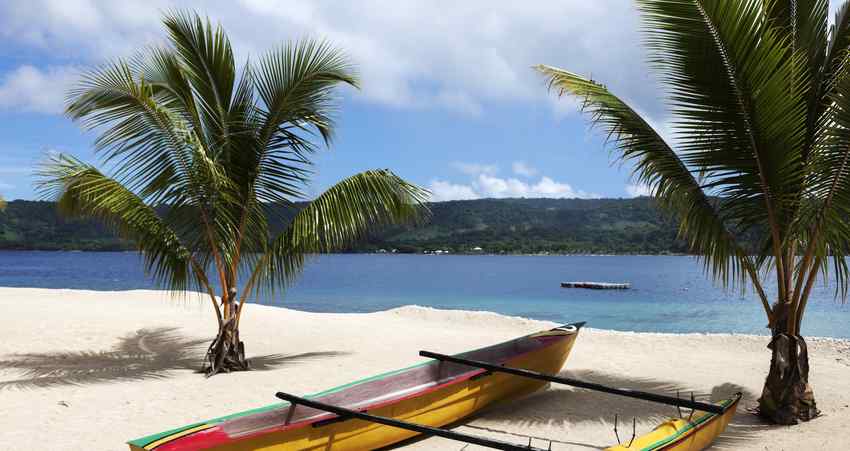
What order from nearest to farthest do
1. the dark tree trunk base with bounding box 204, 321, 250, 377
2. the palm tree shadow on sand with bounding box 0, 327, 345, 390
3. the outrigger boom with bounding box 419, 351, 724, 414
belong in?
the outrigger boom with bounding box 419, 351, 724, 414, the palm tree shadow on sand with bounding box 0, 327, 345, 390, the dark tree trunk base with bounding box 204, 321, 250, 377

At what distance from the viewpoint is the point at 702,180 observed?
22.5 ft

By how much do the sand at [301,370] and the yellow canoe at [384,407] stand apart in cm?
32

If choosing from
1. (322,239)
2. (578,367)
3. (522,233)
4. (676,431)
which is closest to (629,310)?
(578,367)

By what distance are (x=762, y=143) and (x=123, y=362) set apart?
9175 millimetres

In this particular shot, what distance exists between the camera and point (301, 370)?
9.39 m

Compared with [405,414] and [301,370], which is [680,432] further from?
[301,370]

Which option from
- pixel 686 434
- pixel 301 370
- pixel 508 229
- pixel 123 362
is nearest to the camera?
pixel 686 434

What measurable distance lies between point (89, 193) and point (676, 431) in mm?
7329

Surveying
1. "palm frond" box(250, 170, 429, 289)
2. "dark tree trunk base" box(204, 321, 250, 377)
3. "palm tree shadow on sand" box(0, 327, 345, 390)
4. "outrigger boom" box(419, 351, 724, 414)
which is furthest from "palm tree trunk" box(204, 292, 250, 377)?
"outrigger boom" box(419, 351, 724, 414)

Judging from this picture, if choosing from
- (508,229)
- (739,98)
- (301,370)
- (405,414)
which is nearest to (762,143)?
(739,98)

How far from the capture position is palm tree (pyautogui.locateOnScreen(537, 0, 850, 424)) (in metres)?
6.17

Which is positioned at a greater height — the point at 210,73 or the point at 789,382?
the point at 210,73

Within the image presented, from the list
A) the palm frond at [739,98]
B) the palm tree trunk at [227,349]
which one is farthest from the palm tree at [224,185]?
the palm frond at [739,98]

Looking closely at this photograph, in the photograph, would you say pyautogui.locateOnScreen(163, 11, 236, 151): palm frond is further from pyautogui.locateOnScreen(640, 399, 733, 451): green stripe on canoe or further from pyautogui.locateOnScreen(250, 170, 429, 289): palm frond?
pyautogui.locateOnScreen(640, 399, 733, 451): green stripe on canoe
